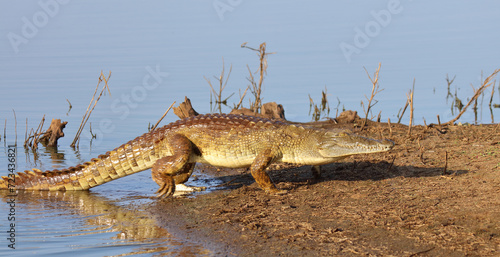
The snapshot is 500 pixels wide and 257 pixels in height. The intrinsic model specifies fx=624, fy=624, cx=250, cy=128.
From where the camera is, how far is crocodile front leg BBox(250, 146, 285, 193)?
8.01 meters

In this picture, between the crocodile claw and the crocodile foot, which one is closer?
the crocodile claw

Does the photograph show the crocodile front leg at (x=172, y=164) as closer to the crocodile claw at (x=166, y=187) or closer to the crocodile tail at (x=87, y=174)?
the crocodile claw at (x=166, y=187)

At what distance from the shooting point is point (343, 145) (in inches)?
317

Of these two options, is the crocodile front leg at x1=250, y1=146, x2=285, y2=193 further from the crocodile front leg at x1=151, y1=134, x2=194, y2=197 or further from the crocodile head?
the crocodile front leg at x1=151, y1=134, x2=194, y2=197

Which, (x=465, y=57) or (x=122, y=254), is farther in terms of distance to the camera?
(x=465, y=57)

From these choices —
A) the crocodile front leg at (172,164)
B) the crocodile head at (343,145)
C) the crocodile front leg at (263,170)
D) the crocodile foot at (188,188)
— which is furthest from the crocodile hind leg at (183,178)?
the crocodile head at (343,145)

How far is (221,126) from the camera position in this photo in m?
8.42

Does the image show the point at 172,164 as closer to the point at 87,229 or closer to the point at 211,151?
the point at 211,151

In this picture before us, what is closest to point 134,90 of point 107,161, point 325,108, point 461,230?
point 325,108

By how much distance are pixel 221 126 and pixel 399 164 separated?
8.44 ft

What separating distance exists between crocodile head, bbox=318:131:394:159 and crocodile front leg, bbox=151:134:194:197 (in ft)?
5.81

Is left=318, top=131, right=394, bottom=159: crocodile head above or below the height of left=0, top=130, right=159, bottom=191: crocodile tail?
above

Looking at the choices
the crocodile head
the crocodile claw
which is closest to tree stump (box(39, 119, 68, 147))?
the crocodile claw

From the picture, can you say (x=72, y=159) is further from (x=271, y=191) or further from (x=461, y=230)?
(x=461, y=230)
